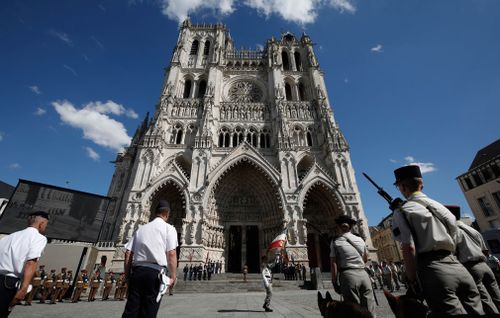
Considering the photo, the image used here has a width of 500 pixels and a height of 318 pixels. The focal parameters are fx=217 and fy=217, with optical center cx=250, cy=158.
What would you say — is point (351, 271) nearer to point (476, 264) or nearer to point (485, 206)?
point (476, 264)

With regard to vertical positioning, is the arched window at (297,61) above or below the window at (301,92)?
above

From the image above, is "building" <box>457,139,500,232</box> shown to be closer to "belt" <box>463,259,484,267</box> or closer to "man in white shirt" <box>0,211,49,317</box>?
"belt" <box>463,259,484,267</box>

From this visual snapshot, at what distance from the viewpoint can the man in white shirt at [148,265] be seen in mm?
2010

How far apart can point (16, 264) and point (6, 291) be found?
0.83 ft

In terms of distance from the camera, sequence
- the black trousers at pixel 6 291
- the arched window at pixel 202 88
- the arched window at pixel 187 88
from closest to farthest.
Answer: the black trousers at pixel 6 291 < the arched window at pixel 187 88 < the arched window at pixel 202 88

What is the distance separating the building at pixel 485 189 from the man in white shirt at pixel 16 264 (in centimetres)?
2940

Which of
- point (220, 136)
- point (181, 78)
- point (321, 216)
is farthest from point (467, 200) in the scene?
point (181, 78)

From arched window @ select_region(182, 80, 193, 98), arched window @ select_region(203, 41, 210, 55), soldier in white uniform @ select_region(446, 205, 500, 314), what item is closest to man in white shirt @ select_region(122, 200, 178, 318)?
soldier in white uniform @ select_region(446, 205, 500, 314)

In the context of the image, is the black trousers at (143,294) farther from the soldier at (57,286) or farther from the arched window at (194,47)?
the arched window at (194,47)

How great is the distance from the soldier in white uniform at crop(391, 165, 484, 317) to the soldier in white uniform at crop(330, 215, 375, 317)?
853 millimetres

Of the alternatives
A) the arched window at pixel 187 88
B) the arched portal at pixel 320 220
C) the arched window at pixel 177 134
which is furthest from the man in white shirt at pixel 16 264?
the arched window at pixel 187 88

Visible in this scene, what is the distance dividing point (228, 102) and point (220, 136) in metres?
4.34

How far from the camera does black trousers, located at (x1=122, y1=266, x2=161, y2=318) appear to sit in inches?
78.3

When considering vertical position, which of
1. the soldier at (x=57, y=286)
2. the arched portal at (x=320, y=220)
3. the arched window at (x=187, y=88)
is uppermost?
the arched window at (x=187, y=88)
